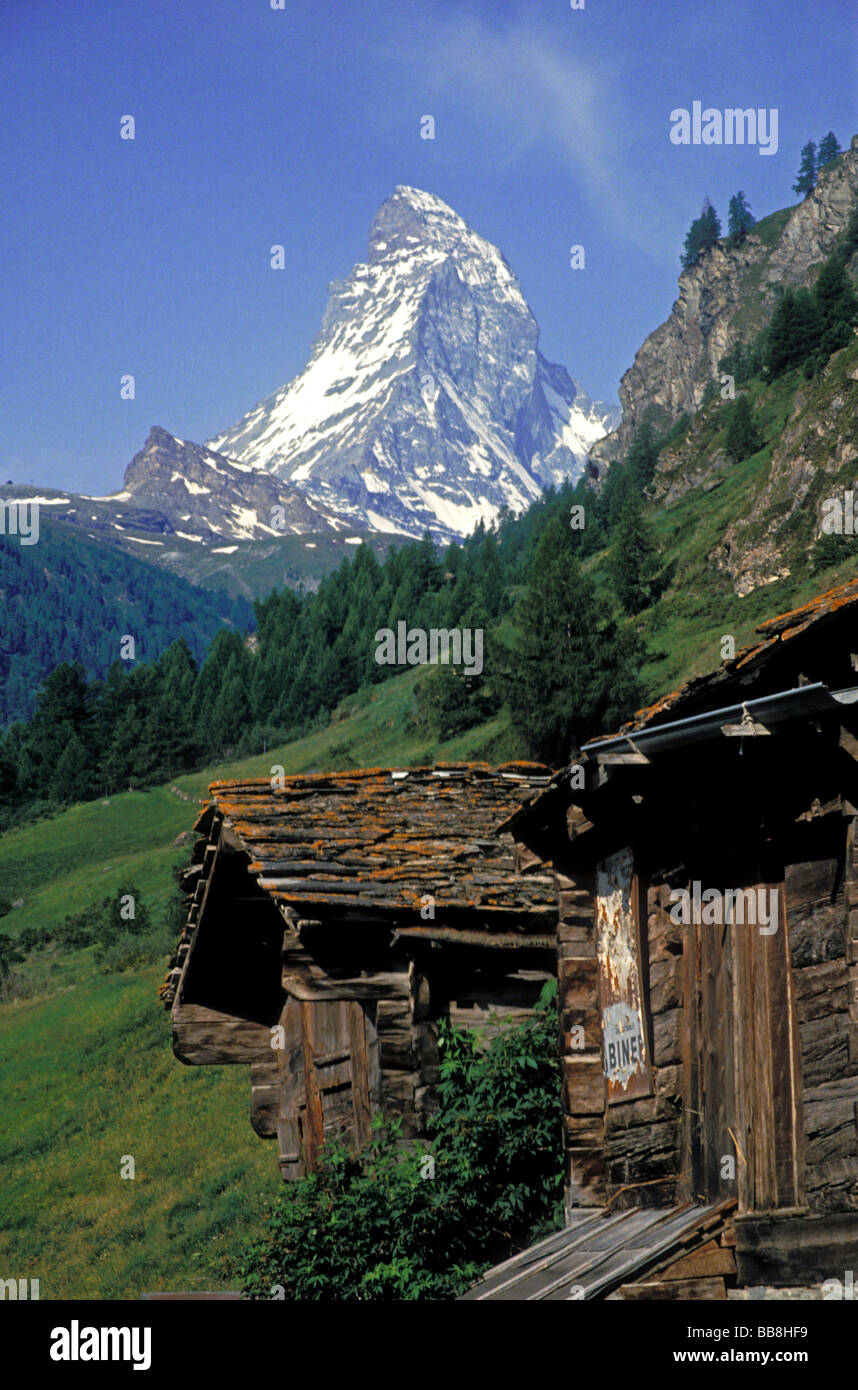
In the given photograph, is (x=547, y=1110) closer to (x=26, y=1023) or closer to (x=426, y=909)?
(x=426, y=909)

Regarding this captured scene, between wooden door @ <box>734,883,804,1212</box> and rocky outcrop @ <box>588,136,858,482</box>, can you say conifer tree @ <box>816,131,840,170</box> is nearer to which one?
rocky outcrop @ <box>588,136,858,482</box>

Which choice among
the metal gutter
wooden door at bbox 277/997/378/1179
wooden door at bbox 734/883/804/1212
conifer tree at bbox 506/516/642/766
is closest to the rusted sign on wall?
wooden door at bbox 734/883/804/1212

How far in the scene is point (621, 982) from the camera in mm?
9281

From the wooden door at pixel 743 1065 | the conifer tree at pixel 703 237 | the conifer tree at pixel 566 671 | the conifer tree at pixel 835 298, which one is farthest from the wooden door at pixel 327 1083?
the conifer tree at pixel 703 237

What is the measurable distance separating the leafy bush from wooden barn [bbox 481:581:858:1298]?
1073 millimetres

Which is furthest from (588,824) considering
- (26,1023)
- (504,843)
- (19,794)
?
(19,794)

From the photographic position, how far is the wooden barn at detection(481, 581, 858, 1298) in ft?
23.8

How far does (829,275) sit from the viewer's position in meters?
103

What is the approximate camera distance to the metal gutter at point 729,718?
6672 mm

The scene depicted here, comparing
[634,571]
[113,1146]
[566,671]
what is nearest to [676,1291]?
[113,1146]

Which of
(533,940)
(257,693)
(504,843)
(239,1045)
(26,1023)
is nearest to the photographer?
(533,940)

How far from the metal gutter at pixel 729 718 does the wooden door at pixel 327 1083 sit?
5.45 metres

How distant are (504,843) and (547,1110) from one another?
3112mm

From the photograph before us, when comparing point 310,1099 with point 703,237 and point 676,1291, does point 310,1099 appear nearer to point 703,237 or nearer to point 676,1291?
point 676,1291
